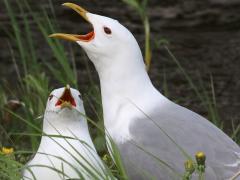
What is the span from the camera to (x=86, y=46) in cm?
464

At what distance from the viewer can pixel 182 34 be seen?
649cm

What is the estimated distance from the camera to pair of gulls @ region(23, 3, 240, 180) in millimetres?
4184

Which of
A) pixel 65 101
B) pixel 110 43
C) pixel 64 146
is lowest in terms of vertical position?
pixel 64 146

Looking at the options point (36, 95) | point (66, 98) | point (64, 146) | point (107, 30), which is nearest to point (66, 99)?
point (66, 98)

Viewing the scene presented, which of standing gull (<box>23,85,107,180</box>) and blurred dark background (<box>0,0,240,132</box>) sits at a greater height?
standing gull (<box>23,85,107,180</box>)

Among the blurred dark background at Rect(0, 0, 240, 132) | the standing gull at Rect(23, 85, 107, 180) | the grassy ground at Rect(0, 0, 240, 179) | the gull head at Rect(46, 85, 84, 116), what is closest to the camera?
the standing gull at Rect(23, 85, 107, 180)

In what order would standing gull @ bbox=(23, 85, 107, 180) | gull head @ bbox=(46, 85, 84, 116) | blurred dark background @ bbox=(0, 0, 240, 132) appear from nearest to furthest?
standing gull @ bbox=(23, 85, 107, 180)
gull head @ bbox=(46, 85, 84, 116)
blurred dark background @ bbox=(0, 0, 240, 132)

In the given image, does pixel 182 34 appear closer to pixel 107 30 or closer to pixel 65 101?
pixel 107 30

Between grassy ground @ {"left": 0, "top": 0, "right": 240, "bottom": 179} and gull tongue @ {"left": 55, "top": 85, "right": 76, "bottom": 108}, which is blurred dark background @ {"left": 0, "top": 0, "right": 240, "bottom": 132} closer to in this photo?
grassy ground @ {"left": 0, "top": 0, "right": 240, "bottom": 179}

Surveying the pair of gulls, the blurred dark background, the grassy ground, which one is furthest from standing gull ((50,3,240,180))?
the blurred dark background

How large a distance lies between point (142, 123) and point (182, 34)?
2163mm

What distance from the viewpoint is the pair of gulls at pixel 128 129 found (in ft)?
13.7

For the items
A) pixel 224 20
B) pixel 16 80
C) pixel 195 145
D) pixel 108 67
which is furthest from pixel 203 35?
pixel 195 145

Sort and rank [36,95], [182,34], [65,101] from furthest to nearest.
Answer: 1. [182,34]
2. [36,95]
3. [65,101]
